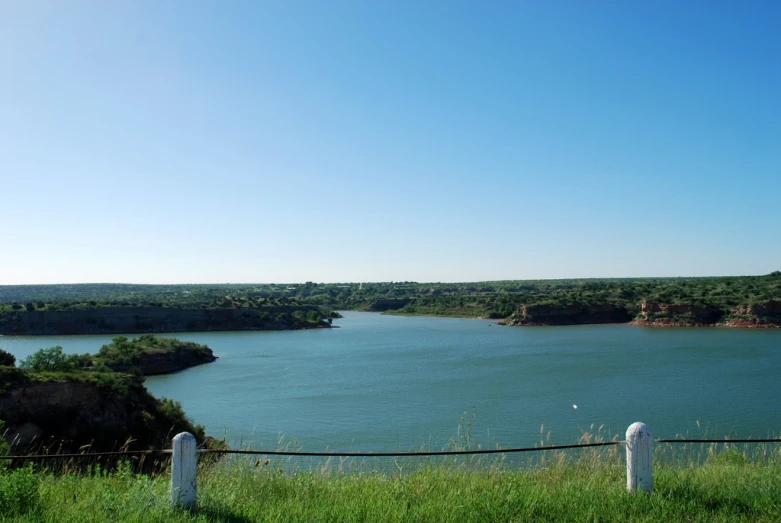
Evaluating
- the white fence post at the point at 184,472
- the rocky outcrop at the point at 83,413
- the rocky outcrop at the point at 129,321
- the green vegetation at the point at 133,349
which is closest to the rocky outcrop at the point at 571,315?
the rocky outcrop at the point at 129,321

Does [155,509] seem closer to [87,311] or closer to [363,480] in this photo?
[363,480]

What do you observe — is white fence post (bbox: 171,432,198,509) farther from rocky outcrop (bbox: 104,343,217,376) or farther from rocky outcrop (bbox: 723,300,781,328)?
rocky outcrop (bbox: 723,300,781,328)

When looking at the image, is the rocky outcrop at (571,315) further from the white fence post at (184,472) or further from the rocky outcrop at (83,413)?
the white fence post at (184,472)

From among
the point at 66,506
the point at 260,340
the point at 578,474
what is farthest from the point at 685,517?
the point at 260,340

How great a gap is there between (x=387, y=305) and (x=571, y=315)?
4597cm

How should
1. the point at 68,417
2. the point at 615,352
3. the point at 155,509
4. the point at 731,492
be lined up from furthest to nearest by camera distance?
the point at 615,352
the point at 68,417
the point at 731,492
the point at 155,509

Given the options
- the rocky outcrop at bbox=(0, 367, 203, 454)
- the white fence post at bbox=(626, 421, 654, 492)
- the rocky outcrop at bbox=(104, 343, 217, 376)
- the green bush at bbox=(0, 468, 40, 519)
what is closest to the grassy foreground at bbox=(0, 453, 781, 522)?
the green bush at bbox=(0, 468, 40, 519)

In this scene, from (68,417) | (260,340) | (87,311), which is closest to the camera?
(68,417)

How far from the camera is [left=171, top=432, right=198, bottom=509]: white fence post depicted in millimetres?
3871

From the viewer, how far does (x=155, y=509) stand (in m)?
3.86

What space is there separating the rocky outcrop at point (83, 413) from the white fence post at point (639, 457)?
15.5m

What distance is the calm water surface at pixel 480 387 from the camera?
68.2 feet

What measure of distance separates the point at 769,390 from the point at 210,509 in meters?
30.0

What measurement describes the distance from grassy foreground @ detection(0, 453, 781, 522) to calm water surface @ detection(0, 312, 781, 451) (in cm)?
343
